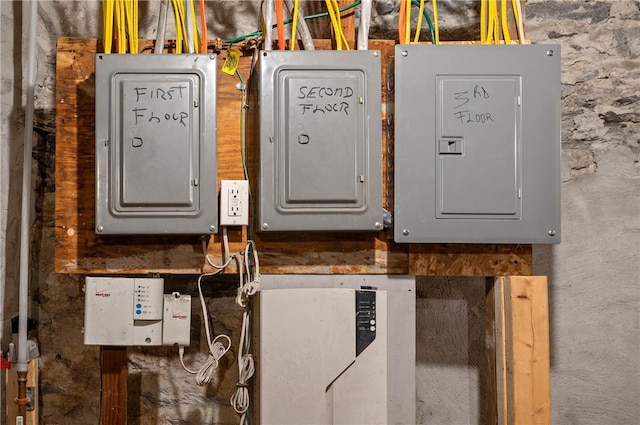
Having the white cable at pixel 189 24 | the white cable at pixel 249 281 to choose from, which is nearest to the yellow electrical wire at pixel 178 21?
the white cable at pixel 189 24

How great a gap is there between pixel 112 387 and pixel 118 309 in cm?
27

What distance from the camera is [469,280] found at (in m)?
1.53

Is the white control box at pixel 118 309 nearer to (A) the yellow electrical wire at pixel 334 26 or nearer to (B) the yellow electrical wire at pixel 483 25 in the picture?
(A) the yellow electrical wire at pixel 334 26

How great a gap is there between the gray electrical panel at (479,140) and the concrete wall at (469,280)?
0.31m

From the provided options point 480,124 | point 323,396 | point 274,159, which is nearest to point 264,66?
point 274,159

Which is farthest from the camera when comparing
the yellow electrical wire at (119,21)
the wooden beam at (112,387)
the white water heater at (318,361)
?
the wooden beam at (112,387)

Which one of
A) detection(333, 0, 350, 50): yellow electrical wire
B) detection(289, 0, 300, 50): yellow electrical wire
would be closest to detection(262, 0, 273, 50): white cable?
detection(289, 0, 300, 50): yellow electrical wire

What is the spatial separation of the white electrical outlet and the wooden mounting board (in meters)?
0.04

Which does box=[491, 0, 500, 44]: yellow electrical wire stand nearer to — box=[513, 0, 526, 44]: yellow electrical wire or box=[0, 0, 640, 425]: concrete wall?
box=[513, 0, 526, 44]: yellow electrical wire

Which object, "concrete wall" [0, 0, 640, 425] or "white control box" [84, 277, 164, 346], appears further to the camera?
"concrete wall" [0, 0, 640, 425]

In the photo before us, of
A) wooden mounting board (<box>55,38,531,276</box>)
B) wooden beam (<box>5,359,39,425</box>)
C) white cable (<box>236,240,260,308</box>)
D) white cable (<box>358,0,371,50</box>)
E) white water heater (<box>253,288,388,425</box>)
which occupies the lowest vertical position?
wooden beam (<box>5,359,39,425</box>)

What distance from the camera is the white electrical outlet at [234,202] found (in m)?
1.28

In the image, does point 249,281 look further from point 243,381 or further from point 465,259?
point 465,259

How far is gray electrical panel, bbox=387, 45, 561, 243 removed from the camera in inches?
48.6
